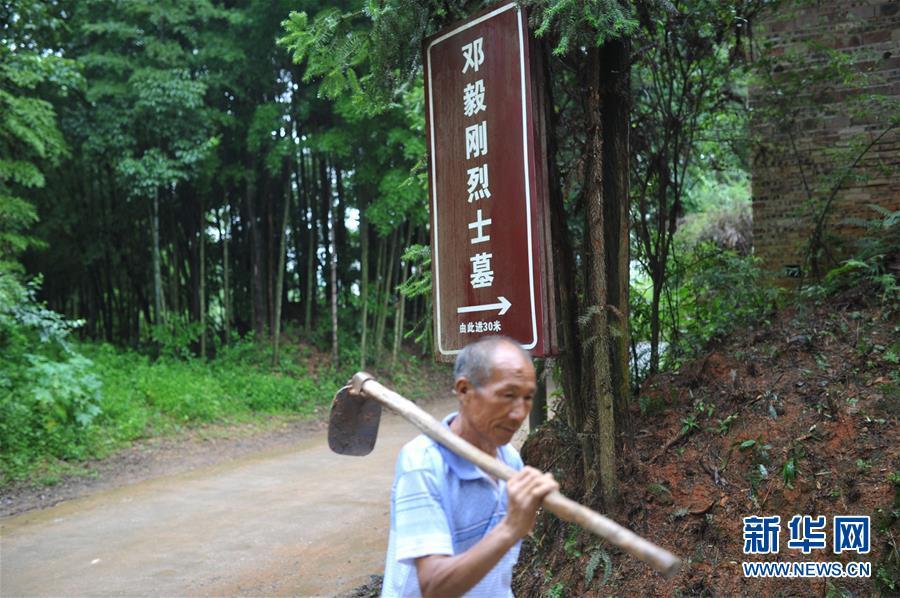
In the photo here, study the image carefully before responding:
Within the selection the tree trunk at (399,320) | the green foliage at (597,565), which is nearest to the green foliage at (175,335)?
the tree trunk at (399,320)

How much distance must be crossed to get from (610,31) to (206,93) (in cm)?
→ 1026

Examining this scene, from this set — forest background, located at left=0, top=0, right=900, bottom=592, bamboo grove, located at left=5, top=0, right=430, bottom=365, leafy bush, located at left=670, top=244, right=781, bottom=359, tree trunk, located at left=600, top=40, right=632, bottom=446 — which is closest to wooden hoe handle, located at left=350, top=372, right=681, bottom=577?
forest background, located at left=0, top=0, right=900, bottom=592

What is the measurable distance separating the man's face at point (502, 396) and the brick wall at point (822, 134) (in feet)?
15.4

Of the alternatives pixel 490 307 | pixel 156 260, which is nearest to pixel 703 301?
pixel 490 307

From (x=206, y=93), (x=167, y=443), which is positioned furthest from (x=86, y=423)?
(x=206, y=93)

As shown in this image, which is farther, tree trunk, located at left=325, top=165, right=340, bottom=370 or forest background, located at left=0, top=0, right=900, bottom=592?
tree trunk, located at left=325, top=165, right=340, bottom=370

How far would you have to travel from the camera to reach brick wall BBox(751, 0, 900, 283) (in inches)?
231

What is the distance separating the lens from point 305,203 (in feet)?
48.6

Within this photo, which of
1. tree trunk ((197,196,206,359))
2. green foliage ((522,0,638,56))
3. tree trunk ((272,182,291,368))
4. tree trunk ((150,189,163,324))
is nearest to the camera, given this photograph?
green foliage ((522,0,638,56))

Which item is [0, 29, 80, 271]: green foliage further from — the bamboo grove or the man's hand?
the man's hand

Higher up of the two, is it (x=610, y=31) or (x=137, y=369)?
(x=610, y=31)

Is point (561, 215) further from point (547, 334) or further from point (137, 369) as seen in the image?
point (137, 369)

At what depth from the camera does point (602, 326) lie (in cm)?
371

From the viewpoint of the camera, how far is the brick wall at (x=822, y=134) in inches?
231
